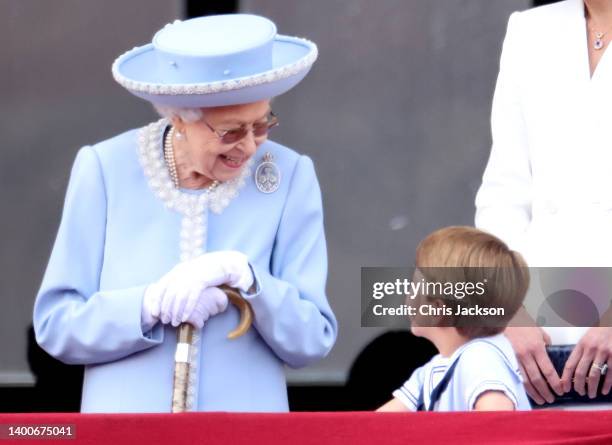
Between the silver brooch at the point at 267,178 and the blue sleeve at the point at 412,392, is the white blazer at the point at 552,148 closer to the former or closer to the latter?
the blue sleeve at the point at 412,392

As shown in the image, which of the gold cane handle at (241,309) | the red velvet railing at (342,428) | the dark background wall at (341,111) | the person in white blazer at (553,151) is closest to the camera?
the red velvet railing at (342,428)

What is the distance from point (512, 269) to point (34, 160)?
184 centimetres

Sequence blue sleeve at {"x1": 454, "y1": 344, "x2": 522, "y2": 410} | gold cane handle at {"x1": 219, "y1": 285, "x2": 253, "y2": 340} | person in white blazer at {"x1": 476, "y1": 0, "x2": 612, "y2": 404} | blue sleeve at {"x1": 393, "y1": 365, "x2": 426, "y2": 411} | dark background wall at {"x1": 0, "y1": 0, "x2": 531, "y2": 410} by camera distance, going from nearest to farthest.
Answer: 1. blue sleeve at {"x1": 454, "y1": 344, "x2": 522, "y2": 410}
2. gold cane handle at {"x1": 219, "y1": 285, "x2": 253, "y2": 340}
3. blue sleeve at {"x1": 393, "y1": 365, "x2": 426, "y2": 411}
4. person in white blazer at {"x1": 476, "y1": 0, "x2": 612, "y2": 404}
5. dark background wall at {"x1": 0, "y1": 0, "x2": 531, "y2": 410}

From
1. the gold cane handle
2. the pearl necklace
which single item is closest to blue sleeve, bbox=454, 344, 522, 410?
the gold cane handle

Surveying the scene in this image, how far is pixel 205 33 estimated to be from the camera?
13.3ft

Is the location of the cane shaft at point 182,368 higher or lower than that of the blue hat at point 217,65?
lower

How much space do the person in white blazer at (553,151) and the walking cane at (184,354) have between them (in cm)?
60

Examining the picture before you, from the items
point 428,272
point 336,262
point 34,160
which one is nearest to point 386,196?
point 336,262

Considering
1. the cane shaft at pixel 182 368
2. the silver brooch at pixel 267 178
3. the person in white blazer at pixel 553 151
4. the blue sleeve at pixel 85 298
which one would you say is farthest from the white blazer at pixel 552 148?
the blue sleeve at pixel 85 298

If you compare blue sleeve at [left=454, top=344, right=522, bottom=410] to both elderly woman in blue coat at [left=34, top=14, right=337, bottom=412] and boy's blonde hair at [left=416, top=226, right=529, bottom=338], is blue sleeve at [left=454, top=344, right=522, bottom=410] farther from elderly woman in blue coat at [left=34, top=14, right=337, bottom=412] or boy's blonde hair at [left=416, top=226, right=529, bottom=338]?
elderly woman in blue coat at [left=34, top=14, right=337, bottom=412]

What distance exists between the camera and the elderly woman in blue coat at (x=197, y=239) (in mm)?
3914

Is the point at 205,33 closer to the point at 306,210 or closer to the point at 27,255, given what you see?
the point at 306,210

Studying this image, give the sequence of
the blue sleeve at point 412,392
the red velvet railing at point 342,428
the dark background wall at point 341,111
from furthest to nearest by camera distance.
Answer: the dark background wall at point 341,111, the blue sleeve at point 412,392, the red velvet railing at point 342,428

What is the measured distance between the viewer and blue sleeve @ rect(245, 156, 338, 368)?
3.92 m
